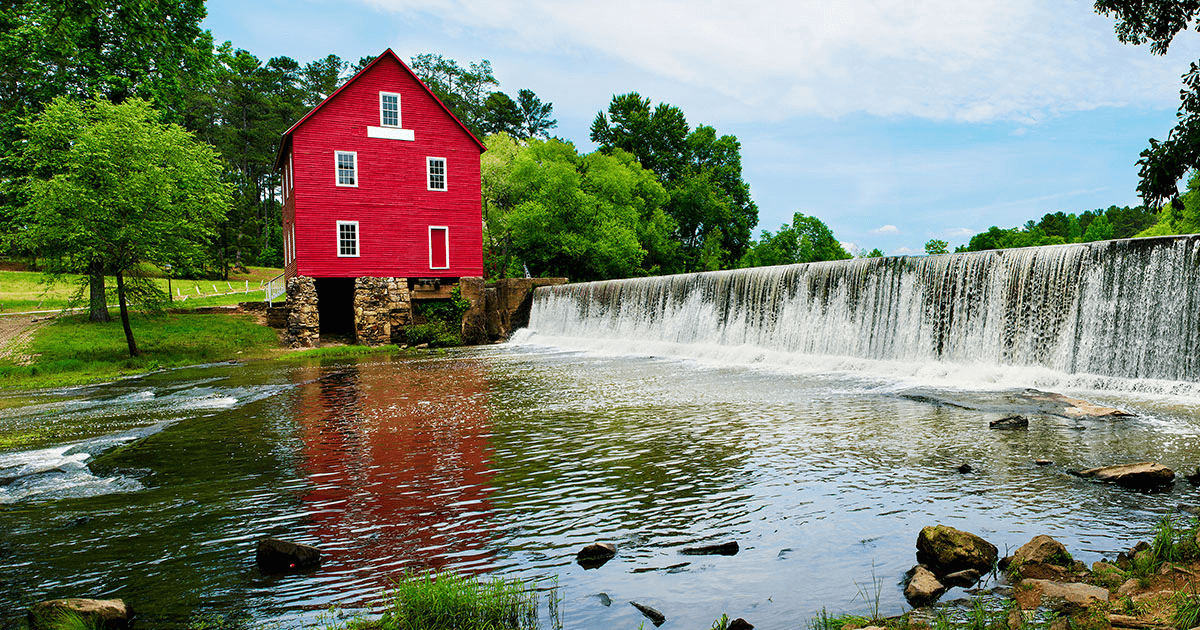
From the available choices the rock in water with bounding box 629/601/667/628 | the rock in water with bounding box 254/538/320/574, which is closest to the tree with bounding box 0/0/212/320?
the rock in water with bounding box 254/538/320/574

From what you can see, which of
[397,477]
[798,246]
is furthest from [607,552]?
[798,246]

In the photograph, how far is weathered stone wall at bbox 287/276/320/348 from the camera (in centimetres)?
2953

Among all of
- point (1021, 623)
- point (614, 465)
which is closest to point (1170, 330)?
point (614, 465)

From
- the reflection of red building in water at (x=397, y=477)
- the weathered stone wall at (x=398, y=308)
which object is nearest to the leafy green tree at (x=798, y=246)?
the weathered stone wall at (x=398, y=308)

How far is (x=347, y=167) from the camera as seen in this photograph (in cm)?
3030

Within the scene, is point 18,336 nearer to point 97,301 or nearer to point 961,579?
point 97,301

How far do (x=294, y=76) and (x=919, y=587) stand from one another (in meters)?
75.0

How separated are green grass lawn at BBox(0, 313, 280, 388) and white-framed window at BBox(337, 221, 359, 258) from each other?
4.81m

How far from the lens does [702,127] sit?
59.1 meters

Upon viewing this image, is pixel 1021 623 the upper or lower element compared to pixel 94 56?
lower

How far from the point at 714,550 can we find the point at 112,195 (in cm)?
2502

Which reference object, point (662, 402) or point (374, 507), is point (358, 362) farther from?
point (374, 507)

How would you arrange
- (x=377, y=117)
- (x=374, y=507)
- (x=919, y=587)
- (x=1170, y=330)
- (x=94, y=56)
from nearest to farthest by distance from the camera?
1. (x=919, y=587)
2. (x=374, y=507)
3. (x=1170, y=330)
4. (x=94, y=56)
5. (x=377, y=117)

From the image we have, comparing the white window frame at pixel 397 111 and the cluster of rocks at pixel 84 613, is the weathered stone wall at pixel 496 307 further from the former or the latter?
the cluster of rocks at pixel 84 613
